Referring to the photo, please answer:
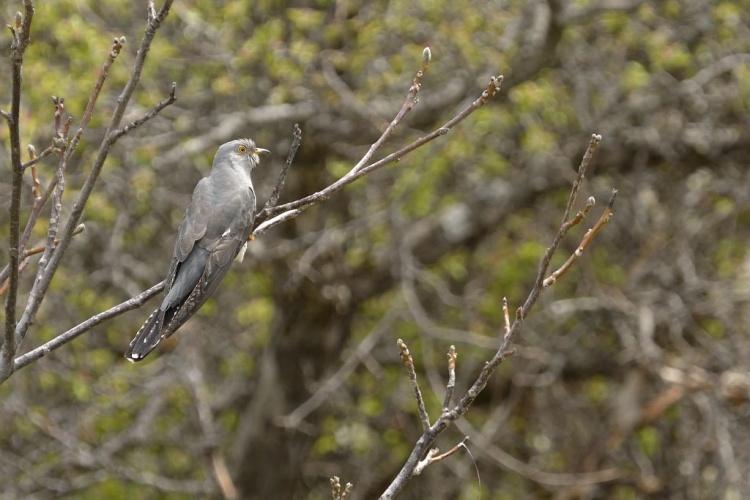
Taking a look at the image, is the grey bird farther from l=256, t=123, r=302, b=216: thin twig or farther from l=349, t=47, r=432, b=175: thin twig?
l=349, t=47, r=432, b=175: thin twig

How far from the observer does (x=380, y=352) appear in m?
9.25

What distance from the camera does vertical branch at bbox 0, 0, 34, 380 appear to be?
235 cm

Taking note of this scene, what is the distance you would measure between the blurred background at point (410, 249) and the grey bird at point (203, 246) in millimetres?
3001

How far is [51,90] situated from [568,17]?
3569mm

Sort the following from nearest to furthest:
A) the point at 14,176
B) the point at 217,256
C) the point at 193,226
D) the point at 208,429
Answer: the point at 14,176 < the point at 217,256 < the point at 193,226 < the point at 208,429

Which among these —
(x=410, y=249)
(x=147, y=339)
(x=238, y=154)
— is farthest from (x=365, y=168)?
(x=410, y=249)

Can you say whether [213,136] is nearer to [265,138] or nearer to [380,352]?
[265,138]

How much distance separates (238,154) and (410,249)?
376cm

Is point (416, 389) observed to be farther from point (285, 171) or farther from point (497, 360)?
point (285, 171)

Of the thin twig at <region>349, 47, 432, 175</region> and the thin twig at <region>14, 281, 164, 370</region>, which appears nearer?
the thin twig at <region>14, 281, 164, 370</region>

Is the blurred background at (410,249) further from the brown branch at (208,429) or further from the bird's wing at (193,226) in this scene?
the bird's wing at (193,226)

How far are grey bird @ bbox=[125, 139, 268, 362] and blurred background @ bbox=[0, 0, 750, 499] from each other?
3.00m

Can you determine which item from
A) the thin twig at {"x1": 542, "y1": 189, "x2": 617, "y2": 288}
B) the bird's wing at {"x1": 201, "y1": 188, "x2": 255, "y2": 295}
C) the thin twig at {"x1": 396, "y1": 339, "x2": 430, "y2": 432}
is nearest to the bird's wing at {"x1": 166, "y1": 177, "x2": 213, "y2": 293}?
the bird's wing at {"x1": 201, "y1": 188, "x2": 255, "y2": 295}

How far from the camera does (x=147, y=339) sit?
11.1 ft
